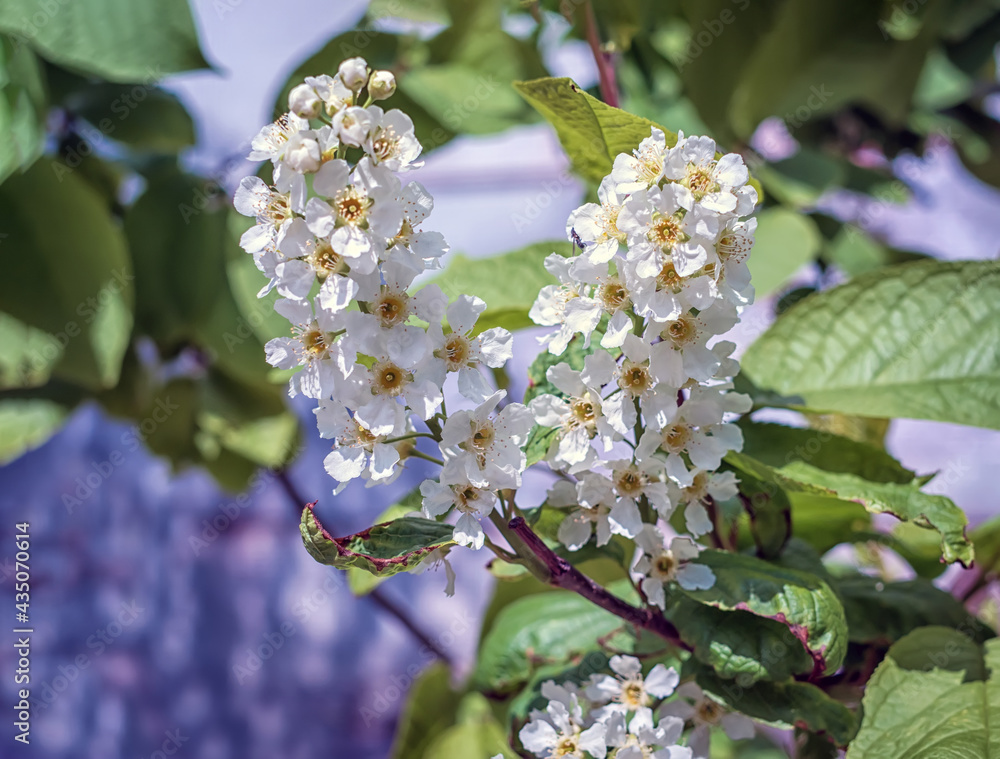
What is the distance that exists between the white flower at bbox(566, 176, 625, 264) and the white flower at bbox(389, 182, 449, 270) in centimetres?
5

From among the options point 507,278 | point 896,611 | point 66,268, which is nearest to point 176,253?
point 66,268

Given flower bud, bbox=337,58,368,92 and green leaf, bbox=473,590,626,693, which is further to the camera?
green leaf, bbox=473,590,626,693

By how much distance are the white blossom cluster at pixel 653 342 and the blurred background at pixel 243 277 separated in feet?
0.39

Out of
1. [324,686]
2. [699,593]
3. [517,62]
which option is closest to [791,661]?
[699,593]

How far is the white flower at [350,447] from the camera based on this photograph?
0.28 meters

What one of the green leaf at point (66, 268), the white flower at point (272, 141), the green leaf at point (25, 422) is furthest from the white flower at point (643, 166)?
the green leaf at point (25, 422)

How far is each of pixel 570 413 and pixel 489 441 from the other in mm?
43

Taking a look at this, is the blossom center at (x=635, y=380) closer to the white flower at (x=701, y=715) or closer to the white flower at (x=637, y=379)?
the white flower at (x=637, y=379)

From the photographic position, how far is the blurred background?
59 centimetres

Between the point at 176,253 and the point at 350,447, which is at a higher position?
the point at 350,447

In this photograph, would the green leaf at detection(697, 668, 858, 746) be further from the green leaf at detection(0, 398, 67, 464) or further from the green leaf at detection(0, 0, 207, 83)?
the green leaf at detection(0, 398, 67, 464)

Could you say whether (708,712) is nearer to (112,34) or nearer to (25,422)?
(112,34)

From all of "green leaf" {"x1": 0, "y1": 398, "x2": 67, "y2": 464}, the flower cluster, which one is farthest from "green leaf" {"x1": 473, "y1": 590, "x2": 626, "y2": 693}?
"green leaf" {"x1": 0, "y1": 398, "x2": 67, "y2": 464}

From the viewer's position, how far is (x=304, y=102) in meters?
0.26
